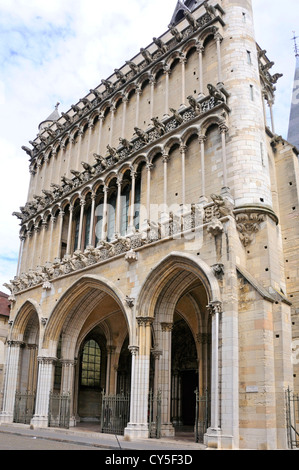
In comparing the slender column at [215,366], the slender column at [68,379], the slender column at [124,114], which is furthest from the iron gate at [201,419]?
the slender column at [124,114]

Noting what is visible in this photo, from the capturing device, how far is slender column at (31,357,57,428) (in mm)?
19753

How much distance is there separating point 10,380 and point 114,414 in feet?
26.4

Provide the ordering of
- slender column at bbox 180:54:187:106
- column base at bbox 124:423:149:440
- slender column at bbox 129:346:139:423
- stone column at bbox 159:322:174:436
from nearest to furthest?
column base at bbox 124:423:149:440
slender column at bbox 129:346:139:423
stone column at bbox 159:322:174:436
slender column at bbox 180:54:187:106

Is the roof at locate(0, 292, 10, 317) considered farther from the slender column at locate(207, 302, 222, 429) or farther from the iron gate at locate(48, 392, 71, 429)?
the slender column at locate(207, 302, 222, 429)

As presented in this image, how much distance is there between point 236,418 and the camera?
13070 millimetres

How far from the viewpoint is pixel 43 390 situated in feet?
66.9

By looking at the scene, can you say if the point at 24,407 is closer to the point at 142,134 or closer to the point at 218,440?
the point at 218,440

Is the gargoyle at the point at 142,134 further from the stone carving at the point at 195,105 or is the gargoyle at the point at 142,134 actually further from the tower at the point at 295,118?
the tower at the point at 295,118

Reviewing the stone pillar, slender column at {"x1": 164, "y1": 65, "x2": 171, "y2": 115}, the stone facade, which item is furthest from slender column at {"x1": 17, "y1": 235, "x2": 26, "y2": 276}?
A: the stone pillar

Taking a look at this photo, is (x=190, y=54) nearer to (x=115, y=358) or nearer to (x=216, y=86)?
(x=216, y=86)

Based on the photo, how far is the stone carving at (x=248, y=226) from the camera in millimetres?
15469

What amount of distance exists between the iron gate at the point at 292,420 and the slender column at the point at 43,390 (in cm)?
1064

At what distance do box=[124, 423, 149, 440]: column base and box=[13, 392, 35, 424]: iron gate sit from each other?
27.3 feet
